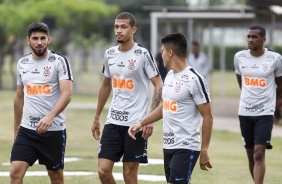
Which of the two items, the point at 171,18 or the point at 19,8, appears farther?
the point at 19,8

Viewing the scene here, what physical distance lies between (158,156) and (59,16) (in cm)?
2296

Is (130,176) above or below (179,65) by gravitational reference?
below

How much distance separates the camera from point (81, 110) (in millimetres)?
29500

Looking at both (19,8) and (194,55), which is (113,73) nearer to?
(194,55)

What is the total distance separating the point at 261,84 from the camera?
41.5ft

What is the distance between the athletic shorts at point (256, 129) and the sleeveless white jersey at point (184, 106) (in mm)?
2806

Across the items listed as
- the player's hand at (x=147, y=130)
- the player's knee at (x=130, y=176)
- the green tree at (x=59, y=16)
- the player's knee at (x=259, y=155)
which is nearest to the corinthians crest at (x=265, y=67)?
the player's knee at (x=259, y=155)

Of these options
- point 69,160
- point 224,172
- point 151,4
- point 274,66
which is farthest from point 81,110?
point 151,4

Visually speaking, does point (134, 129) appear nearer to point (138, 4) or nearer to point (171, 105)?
point (171, 105)

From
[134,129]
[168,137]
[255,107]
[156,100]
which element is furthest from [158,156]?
[168,137]

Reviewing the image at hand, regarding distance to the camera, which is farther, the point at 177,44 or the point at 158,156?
the point at 158,156

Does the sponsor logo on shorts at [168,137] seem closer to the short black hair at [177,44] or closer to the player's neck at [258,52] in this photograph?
the short black hair at [177,44]

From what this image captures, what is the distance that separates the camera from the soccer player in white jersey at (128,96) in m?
11.0

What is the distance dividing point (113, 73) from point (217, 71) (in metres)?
56.6
